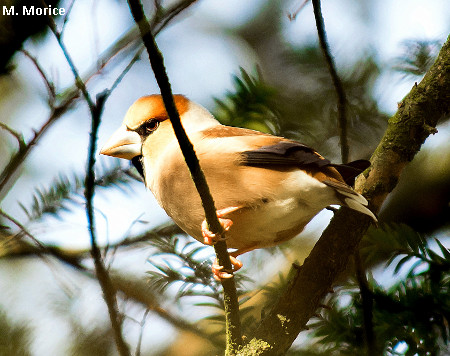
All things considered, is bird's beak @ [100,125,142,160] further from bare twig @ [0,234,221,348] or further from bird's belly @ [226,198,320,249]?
bird's belly @ [226,198,320,249]

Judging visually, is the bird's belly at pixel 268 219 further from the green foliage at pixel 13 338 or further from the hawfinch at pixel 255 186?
the green foliage at pixel 13 338

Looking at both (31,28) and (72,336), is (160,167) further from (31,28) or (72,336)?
(31,28)

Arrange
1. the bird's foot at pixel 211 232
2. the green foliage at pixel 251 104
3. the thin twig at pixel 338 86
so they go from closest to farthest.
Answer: the bird's foot at pixel 211 232, the thin twig at pixel 338 86, the green foliage at pixel 251 104

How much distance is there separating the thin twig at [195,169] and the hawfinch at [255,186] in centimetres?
26

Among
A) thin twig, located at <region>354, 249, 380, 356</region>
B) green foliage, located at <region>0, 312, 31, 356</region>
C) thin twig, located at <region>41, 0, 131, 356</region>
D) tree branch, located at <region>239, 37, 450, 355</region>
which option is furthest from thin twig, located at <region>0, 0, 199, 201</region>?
thin twig, located at <region>354, 249, 380, 356</region>

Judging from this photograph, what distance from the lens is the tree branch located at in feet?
7.29

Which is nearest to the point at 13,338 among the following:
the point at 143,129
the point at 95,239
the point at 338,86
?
the point at 95,239

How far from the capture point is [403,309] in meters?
1.68

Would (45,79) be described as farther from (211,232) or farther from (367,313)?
(367,313)

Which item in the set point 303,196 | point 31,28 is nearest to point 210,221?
point 303,196

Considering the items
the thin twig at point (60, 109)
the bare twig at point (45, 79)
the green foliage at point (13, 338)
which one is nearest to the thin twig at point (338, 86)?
the thin twig at point (60, 109)

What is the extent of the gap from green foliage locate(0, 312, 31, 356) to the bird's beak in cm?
87

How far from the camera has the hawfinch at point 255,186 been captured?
7.20 feet

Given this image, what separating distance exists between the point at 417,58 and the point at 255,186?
3.35ft
